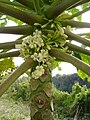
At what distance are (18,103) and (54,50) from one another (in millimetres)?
5581

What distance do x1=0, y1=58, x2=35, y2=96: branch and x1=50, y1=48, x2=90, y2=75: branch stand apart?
8 centimetres

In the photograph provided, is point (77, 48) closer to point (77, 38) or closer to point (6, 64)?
point (77, 38)

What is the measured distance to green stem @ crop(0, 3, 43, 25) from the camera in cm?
105

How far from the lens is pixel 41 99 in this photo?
1123 mm

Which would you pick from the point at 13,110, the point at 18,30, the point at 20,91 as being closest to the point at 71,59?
the point at 18,30

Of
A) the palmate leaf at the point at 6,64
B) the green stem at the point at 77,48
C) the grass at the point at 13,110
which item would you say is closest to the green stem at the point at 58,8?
the green stem at the point at 77,48

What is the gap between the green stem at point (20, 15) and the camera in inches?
41.5

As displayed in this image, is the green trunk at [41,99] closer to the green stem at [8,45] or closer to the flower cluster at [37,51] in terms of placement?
the flower cluster at [37,51]

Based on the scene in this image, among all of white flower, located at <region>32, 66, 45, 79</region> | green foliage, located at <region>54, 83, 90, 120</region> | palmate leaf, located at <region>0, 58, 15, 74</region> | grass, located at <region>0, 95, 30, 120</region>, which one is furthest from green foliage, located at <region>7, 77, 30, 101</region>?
white flower, located at <region>32, 66, 45, 79</region>

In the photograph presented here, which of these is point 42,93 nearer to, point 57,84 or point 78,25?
point 78,25

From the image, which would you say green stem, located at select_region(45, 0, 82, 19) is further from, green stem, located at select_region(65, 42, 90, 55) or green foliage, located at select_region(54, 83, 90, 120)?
green foliage, located at select_region(54, 83, 90, 120)

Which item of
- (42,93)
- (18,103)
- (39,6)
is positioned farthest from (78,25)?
(18,103)

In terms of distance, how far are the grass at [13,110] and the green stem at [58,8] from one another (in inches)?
160

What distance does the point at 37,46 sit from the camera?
1153mm
